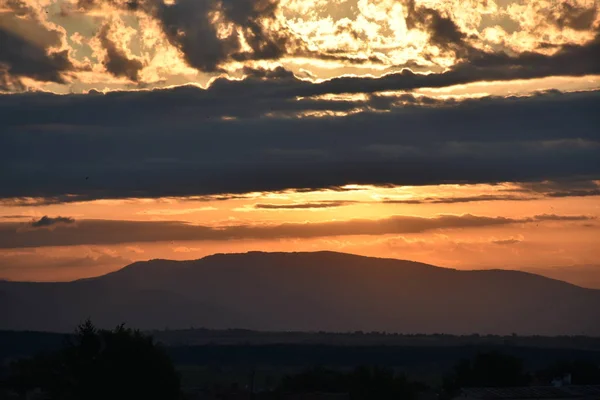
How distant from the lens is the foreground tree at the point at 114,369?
3942 inches

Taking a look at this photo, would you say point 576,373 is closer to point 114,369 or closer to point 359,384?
point 359,384

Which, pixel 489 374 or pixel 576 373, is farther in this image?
pixel 576 373

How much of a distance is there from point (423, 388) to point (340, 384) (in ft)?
29.8

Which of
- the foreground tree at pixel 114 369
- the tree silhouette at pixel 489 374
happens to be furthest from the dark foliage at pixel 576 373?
the foreground tree at pixel 114 369

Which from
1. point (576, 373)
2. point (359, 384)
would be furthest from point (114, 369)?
point (576, 373)

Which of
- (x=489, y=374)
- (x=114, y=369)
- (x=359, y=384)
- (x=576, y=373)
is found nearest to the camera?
(x=114, y=369)

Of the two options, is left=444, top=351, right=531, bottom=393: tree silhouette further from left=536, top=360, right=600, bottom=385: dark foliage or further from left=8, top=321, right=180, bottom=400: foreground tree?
left=8, top=321, right=180, bottom=400: foreground tree

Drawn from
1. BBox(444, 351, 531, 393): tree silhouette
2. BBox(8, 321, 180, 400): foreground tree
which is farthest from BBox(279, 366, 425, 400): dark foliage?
BBox(8, 321, 180, 400): foreground tree

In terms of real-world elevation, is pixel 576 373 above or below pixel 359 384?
above

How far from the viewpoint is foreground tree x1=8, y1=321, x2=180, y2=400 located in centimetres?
10012

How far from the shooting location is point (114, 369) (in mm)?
101438

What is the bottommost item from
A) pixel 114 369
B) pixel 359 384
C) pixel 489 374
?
pixel 359 384

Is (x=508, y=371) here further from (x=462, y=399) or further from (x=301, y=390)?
(x=462, y=399)

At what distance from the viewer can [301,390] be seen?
6161 inches
